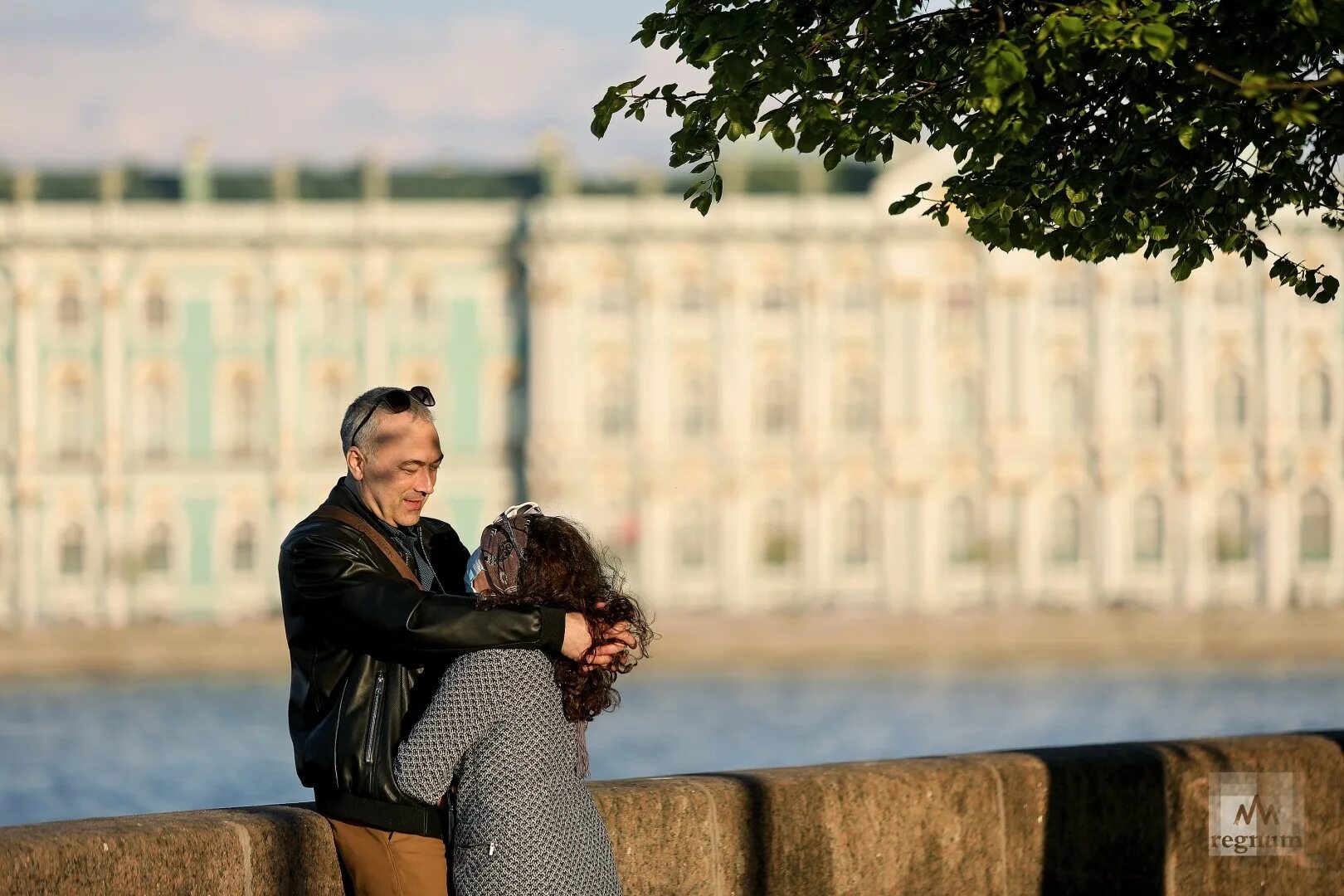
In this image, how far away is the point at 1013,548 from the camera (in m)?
67.0

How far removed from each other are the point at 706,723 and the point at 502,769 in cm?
4503

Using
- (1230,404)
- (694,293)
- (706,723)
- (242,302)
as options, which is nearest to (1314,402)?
(1230,404)

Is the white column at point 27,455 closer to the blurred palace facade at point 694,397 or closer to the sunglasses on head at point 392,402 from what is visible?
the blurred palace facade at point 694,397

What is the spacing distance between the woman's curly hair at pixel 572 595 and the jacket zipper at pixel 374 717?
11.1 inches

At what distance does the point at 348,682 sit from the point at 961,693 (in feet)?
168

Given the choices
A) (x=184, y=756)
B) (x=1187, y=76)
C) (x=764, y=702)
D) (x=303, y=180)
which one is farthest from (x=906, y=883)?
(x=303, y=180)

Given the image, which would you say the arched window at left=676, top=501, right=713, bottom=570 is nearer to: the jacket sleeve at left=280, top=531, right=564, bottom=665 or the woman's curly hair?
the jacket sleeve at left=280, top=531, right=564, bottom=665

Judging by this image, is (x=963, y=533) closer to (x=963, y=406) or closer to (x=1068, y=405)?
(x=963, y=406)

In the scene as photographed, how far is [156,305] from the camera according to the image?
6944 centimetres

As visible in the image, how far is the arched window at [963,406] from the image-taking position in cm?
6794

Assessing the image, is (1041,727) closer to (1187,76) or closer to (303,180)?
(303,180)

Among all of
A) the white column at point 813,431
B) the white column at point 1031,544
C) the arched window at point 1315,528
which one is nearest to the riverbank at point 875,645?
the white column at point 1031,544

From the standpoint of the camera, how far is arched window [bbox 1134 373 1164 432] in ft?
224

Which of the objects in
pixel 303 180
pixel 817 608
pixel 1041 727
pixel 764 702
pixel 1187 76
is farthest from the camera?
pixel 303 180
